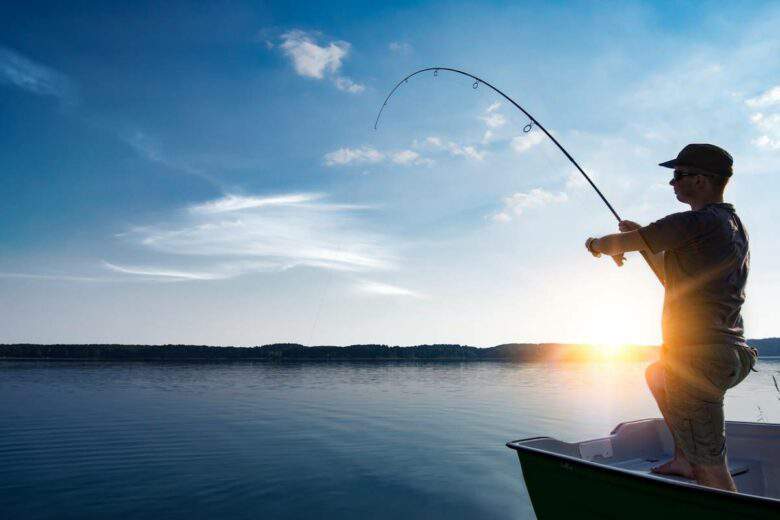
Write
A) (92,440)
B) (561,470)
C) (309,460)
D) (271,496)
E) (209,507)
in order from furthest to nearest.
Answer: (92,440) → (309,460) → (271,496) → (209,507) → (561,470)

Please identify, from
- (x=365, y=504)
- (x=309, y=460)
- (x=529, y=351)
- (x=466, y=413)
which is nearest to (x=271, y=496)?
(x=365, y=504)

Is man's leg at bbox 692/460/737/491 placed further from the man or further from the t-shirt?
the t-shirt

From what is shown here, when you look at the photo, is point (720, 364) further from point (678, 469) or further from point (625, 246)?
point (678, 469)

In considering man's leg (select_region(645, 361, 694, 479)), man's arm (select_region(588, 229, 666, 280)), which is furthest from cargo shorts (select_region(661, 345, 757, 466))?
man's arm (select_region(588, 229, 666, 280))

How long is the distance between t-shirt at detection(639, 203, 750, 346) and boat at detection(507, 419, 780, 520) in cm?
113

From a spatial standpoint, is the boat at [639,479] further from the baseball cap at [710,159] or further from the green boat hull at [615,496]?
the baseball cap at [710,159]

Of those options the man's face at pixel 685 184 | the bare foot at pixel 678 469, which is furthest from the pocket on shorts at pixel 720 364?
the bare foot at pixel 678 469

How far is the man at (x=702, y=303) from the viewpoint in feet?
11.3

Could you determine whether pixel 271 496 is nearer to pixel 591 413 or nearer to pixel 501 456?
pixel 501 456

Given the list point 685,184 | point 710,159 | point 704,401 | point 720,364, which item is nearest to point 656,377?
point 704,401

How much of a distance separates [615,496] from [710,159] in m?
2.96

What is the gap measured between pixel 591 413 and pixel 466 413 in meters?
6.13

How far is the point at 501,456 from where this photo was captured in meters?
11.1

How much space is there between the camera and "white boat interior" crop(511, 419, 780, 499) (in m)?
5.36
